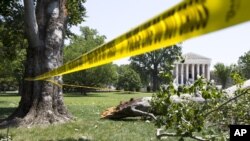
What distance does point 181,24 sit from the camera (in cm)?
145

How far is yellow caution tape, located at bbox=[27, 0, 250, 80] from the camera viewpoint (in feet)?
3.86

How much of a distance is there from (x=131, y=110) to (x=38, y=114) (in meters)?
3.26

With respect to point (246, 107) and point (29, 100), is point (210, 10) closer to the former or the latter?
point (246, 107)

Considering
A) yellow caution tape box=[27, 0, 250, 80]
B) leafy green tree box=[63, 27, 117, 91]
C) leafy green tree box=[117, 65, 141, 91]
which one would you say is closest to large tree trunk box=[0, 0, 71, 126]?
yellow caution tape box=[27, 0, 250, 80]

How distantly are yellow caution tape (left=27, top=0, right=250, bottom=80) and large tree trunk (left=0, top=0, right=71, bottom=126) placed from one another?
975 cm

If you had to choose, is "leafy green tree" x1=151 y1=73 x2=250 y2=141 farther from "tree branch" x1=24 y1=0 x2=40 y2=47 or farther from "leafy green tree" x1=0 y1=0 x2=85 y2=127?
"tree branch" x1=24 y1=0 x2=40 y2=47

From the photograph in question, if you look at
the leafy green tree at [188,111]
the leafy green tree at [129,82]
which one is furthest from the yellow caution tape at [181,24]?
the leafy green tree at [129,82]

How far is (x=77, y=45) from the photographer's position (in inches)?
2685

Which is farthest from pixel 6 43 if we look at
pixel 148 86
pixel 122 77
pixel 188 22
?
pixel 148 86

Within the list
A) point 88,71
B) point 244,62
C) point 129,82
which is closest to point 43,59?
point 244,62

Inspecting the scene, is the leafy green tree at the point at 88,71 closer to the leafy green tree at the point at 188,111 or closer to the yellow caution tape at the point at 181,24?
the leafy green tree at the point at 188,111

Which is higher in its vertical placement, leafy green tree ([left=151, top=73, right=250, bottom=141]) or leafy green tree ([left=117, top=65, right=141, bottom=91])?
leafy green tree ([left=117, top=65, right=141, bottom=91])

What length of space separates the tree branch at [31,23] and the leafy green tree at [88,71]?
4414 centimetres

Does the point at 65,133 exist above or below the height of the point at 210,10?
below
